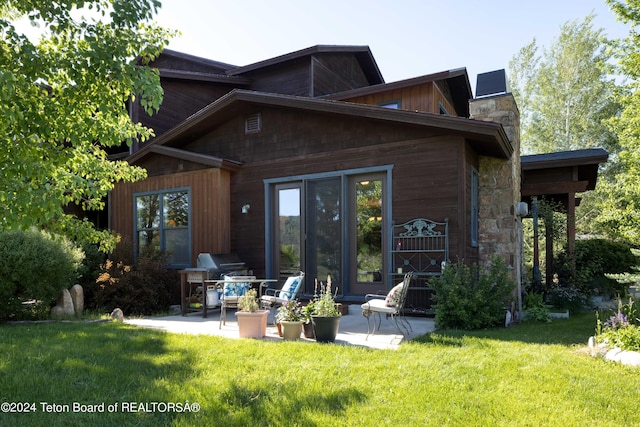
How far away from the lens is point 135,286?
791 cm

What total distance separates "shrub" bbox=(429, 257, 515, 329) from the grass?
0.67 meters

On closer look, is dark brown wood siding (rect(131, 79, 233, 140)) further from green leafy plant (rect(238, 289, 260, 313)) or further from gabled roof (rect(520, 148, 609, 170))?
gabled roof (rect(520, 148, 609, 170))

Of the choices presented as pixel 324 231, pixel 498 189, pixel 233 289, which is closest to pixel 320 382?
pixel 233 289

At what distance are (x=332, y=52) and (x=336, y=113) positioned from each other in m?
5.36

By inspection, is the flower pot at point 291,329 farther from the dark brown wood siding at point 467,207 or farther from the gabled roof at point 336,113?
the gabled roof at point 336,113

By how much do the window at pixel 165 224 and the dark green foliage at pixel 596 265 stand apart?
791 cm

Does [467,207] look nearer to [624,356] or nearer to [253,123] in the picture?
[624,356]

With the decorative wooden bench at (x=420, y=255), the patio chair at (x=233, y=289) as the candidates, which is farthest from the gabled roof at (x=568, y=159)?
the patio chair at (x=233, y=289)

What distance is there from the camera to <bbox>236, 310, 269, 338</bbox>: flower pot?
5.32m

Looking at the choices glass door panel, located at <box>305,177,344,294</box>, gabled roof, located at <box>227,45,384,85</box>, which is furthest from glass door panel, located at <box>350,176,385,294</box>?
gabled roof, located at <box>227,45,384,85</box>

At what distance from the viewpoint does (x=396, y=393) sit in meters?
3.27

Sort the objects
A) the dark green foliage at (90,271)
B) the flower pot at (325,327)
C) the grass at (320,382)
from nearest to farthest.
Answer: the grass at (320,382) < the flower pot at (325,327) < the dark green foliage at (90,271)

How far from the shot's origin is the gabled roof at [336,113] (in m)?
6.55

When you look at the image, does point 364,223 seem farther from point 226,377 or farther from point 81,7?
point 81,7
